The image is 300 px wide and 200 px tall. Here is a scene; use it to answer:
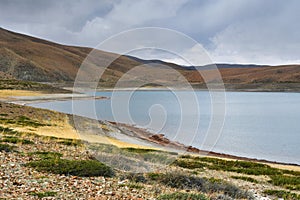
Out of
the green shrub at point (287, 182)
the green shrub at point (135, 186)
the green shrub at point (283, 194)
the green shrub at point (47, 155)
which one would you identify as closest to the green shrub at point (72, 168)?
the green shrub at point (47, 155)

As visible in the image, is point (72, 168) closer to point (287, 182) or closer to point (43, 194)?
point (43, 194)

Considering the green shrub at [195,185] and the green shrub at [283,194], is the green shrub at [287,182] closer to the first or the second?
the green shrub at [283,194]

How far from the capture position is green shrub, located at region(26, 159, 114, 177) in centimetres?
1169

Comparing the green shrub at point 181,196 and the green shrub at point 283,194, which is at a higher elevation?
the green shrub at point 181,196

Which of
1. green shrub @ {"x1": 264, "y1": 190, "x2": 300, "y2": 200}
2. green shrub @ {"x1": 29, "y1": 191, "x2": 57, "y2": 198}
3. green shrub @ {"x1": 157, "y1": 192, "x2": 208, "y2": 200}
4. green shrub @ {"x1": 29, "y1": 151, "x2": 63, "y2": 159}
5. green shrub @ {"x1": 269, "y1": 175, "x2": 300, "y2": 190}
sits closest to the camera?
green shrub @ {"x1": 29, "y1": 191, "x2": 57, "y2": 198}

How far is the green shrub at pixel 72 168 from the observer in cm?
1169

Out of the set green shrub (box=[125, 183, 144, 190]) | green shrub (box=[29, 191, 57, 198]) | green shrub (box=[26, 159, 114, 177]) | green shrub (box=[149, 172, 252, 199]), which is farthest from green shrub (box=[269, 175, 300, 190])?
green shrub (box=[29, 191, 57, 198])

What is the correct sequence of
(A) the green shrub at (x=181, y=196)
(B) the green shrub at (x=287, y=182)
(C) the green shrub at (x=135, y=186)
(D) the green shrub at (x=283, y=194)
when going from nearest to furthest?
1. (A) the green shrub at (x=181, y=196)
2. (C) the green shrub at (x=135, y=186)
3. (D) the green shrub at (x=283, y=194)
4. (B) the green shrub at (x=287, y=182)

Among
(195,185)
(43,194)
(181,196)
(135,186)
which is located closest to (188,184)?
(195,185)

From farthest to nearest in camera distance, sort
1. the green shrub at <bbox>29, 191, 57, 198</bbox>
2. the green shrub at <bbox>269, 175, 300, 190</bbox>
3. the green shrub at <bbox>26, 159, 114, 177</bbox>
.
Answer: the green shrub at <bbox>269, 175, 300, 190</bbox>
the green shrub at <bbox>26, 159, 114, 177</bbox>
the green shrub at <bbox>29, 191, 57, 198</bbox>

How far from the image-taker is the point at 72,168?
471 inches

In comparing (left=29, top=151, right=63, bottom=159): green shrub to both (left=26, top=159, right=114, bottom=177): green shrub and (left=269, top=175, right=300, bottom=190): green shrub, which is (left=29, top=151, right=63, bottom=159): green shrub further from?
(left=269, top=175, right=300, bottom=190): green shrub

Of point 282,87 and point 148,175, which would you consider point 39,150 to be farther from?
point 282,87

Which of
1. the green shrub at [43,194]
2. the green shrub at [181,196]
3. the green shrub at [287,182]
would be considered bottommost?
the green shrub at [43,194]
